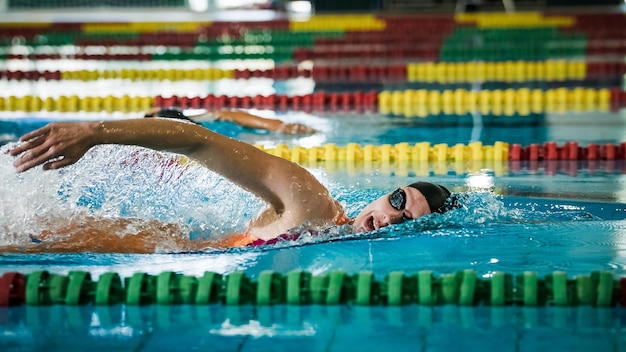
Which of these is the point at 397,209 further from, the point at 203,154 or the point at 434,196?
the point at 203,154

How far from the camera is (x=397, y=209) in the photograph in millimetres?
3600

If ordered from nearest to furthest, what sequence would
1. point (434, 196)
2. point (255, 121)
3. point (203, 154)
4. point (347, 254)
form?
point (203, 154), point (347, 254), point (434, 196), point (255, 121)

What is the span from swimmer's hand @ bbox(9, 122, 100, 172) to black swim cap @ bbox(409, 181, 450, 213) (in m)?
1.25

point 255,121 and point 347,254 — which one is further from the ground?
point 255,121

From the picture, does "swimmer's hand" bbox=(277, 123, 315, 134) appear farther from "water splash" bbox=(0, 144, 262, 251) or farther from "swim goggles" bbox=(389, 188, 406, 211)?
"swim goggles" bbox=(389, 188, 406, 211)

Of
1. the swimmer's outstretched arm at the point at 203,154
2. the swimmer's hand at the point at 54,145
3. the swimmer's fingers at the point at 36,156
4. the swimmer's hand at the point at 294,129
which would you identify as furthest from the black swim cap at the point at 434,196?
the swimmer's hand at the point at 294,129

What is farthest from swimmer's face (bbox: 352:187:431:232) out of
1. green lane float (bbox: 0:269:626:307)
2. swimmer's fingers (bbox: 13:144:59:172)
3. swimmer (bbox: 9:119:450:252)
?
swimmer's fingers (bbox: 13:144:59:172)

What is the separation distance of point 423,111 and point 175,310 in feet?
14.9

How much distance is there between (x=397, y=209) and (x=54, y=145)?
1278mm

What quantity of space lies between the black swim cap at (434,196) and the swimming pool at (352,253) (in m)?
0.06

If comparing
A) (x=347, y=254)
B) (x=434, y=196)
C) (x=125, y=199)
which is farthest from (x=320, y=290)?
(x=125, y=199)

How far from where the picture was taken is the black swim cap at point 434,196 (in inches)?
143

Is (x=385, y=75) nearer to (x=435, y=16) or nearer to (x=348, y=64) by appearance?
(x=348, y=64)

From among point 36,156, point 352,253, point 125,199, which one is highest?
point 36,156
